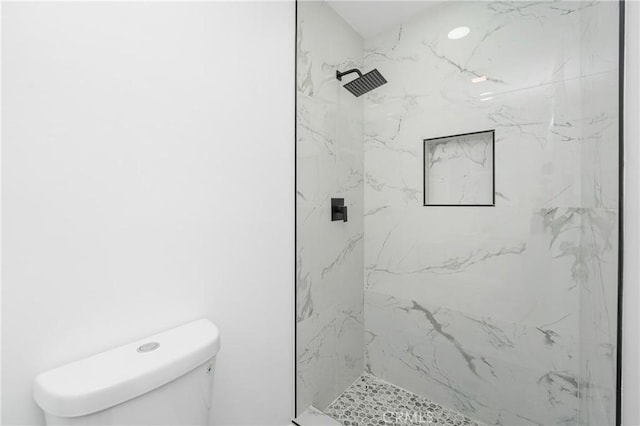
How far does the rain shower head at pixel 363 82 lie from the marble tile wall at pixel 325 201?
0.03 meters

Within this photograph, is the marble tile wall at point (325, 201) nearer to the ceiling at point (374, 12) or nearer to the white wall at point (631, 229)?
the ceiling at point (374, 12)

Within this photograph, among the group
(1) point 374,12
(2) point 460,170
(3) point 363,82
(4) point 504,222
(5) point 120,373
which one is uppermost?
(1) point 374,12

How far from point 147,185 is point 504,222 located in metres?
1.19

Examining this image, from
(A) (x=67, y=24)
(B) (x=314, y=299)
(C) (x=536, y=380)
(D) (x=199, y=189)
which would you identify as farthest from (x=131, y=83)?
(C) (x=536, y=380)

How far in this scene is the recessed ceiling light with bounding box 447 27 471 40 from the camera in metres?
1.09

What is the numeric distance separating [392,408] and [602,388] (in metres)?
0.78

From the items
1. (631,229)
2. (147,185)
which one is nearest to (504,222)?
(631,229)

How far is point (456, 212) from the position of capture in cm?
114

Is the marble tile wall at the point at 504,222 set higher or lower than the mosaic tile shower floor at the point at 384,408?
higher

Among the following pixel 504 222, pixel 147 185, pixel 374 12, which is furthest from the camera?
pixel 374 12

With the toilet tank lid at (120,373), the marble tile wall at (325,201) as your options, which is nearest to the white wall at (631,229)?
the marble tile wall at (325,201)

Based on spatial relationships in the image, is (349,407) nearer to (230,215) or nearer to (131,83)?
(230,215)

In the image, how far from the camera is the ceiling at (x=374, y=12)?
120 centimetres

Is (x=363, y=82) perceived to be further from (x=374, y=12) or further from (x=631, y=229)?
(x=631, y=229)
